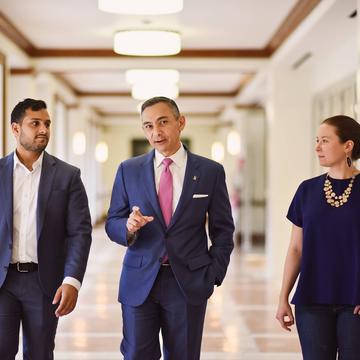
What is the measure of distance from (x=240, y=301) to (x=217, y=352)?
292 cm

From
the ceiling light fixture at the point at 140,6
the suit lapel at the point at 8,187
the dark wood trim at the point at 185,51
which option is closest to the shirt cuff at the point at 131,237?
the suit lapel at the point at 8,187

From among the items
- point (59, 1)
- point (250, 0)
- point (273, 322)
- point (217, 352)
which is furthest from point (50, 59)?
point (217, 352)

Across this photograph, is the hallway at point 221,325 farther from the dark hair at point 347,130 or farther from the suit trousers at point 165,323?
the dark hair at point 347,130

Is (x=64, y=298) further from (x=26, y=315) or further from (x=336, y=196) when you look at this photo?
(x=336, y=196)

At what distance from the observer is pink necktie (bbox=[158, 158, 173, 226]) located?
3.62 m

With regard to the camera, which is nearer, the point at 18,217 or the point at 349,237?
the point at 349,237

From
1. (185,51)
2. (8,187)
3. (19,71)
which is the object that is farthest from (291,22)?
(8,187)

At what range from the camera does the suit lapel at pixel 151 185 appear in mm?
3573

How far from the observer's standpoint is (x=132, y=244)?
3.59 m

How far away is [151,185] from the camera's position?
3.62 m

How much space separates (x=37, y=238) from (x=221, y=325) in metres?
4.34

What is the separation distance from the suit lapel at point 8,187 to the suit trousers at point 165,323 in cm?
67

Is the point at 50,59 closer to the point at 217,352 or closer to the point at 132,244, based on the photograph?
the point at 217,352

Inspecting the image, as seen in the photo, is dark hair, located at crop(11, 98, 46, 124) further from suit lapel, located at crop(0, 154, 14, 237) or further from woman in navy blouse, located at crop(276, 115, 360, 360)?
woman in navy blouse, located at crop(276, 115, 360, 360)
